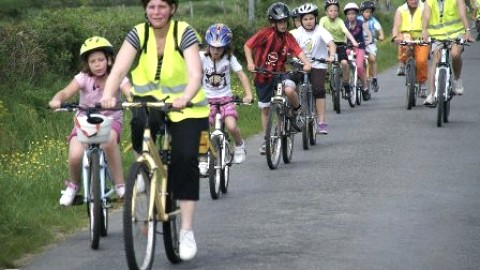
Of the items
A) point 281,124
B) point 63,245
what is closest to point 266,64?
point 281,124

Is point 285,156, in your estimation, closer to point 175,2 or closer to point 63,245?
point 63,245

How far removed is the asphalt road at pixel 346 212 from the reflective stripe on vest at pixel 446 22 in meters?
1.29

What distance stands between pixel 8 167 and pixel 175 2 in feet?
18.2

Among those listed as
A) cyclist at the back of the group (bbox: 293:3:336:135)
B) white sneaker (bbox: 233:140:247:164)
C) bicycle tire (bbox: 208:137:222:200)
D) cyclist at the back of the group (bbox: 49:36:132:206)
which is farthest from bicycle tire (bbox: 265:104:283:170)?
cyclist at the back of the group (bbox: 49:36:132:206)

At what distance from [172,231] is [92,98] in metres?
1.72

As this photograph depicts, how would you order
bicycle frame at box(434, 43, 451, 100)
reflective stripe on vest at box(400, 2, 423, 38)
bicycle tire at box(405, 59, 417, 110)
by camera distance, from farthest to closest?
reflective stripe on vest at box(400, 2, 423, 38)
bicycle tire at box(405, 59, 417, 110)
bicycle frame at box(434, 43, 451, 100)

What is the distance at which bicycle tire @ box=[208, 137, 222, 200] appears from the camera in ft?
39.3

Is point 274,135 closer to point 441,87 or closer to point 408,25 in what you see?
point 441,87

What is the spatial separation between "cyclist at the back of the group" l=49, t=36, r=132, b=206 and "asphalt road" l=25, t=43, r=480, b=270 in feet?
1.38

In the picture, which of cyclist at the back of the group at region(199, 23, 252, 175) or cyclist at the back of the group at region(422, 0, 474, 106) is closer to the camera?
cyclist at the back of the group at region(199, 23, 252, 175)

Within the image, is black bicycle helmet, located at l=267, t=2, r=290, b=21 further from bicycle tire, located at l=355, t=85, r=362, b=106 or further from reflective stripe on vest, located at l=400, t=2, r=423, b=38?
bicycle tire, located at l=355, t=85, r=362, b=106

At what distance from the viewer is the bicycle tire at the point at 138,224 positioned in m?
7.91

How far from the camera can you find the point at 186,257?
870 cm

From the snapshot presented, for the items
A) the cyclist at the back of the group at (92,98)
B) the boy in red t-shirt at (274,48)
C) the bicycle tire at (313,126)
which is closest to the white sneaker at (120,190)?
the cyclist at the back of the group at (92,98)
